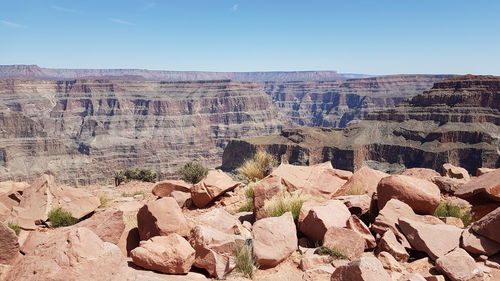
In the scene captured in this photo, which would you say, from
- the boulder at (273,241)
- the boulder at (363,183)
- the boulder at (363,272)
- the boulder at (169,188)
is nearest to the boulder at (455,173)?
the boulder at (363,183)

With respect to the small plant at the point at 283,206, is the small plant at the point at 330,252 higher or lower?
lower

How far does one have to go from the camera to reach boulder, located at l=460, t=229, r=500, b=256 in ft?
22.3

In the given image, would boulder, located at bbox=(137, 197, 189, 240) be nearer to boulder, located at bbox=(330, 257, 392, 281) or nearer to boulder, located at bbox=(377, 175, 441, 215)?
boulder, located at bbox=(330, 257, 392, 281)

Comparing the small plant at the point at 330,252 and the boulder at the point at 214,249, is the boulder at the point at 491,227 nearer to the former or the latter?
the small plant at the point at 330,252

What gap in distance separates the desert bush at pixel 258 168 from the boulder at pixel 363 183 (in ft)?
15.5

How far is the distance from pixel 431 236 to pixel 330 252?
1840mm

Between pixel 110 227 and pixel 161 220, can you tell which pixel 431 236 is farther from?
pixel 110 227

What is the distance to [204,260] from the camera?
21.5ft

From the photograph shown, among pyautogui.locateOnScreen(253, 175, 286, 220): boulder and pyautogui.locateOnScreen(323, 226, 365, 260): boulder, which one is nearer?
pyautogui.locateOnScreen(323, 226, 365, 260): boulder

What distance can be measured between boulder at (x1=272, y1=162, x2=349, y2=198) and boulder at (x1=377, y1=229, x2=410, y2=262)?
3.03 meters

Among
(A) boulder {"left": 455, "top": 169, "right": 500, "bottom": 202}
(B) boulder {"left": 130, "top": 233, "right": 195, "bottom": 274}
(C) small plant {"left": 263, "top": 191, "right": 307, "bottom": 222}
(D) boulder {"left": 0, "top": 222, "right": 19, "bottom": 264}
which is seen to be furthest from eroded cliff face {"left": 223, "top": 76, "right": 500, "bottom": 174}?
(D) boulder {"left": 0, "top": 222, "right": 19, "bottom": 264}

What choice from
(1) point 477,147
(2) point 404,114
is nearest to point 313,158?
(2) point 404,114

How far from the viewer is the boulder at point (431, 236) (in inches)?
273

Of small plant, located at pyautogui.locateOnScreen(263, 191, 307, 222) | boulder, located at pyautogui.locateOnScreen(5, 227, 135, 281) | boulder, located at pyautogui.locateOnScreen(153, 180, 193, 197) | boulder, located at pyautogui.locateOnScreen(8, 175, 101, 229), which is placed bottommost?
boulder, located at pyautogui.locateOnScreen(153, 180, 193, 197)
